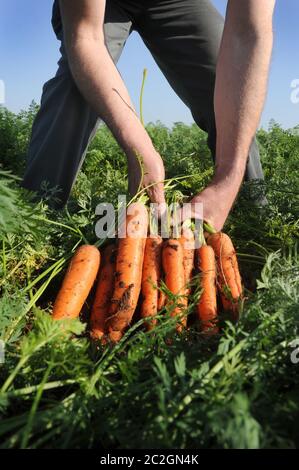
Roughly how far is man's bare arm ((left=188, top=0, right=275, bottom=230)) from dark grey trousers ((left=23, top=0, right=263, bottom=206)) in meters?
0.51

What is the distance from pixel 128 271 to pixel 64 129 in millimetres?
1302

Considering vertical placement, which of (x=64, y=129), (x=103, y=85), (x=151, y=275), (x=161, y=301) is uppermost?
(x=103, y=85)

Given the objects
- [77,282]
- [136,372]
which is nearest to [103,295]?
[77,282]

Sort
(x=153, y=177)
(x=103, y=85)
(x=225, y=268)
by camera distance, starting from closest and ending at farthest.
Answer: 1. (x=225, y=268)
2. (x=153, y=177)
3. (x=103, y=85)

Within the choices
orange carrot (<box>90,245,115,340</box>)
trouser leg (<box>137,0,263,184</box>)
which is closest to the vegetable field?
orange carrot (<box>90,245,115,340</box>)

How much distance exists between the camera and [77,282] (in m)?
2.20

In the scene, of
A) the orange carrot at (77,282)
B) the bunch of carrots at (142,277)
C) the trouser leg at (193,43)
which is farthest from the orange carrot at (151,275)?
the trouser leg at (193,43)

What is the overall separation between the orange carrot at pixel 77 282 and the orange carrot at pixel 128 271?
11cm

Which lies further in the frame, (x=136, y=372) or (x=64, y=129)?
(x=64, y=129)

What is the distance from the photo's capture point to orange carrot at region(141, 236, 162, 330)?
2.18m

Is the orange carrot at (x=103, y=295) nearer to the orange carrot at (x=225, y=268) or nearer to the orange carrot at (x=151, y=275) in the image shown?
the orange carrot at (x=151, y=275)

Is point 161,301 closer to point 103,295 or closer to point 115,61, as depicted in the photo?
point 103,295

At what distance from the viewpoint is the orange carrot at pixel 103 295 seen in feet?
7.13
